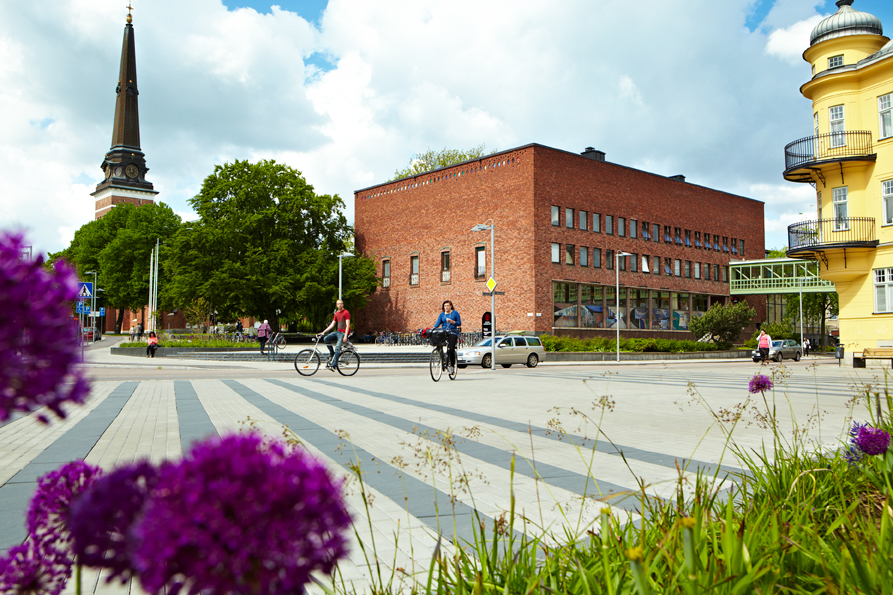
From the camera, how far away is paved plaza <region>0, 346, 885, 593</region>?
159 inches

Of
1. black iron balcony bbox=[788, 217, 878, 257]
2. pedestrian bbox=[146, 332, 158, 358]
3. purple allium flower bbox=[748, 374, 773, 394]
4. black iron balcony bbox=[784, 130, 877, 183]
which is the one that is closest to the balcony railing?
black iron balcony bbox=[784, 130, 877, 183]

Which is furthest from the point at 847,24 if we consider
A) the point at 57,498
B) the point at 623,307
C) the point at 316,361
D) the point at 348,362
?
the point at 57,498

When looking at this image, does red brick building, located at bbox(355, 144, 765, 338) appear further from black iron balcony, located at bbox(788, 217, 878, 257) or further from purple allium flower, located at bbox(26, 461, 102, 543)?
purple allium flower, located at bbox(26, 461, 102, 543)

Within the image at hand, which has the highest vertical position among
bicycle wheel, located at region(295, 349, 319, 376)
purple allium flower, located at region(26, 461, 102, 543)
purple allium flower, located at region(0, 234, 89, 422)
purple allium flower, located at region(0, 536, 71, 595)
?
purple allium flower, located at region(0, 234, 89, 422)

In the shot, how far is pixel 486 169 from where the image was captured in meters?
50.0

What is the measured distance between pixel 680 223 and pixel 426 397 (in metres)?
52.2

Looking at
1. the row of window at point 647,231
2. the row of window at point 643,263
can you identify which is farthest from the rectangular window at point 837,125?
the row of window at point 647,231

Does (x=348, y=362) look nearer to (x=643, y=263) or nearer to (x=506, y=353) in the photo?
(x=506, y=353)

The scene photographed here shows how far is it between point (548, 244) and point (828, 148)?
74.1 feet

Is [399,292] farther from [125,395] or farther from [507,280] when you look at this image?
[125,395]

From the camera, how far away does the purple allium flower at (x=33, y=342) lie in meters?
0.70

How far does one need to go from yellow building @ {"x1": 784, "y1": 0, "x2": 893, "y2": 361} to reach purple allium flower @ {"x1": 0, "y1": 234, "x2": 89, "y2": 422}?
30.1 metres

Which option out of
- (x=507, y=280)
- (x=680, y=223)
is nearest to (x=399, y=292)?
(x=507, y=280)

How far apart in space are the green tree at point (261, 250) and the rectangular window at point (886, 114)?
3465cm
